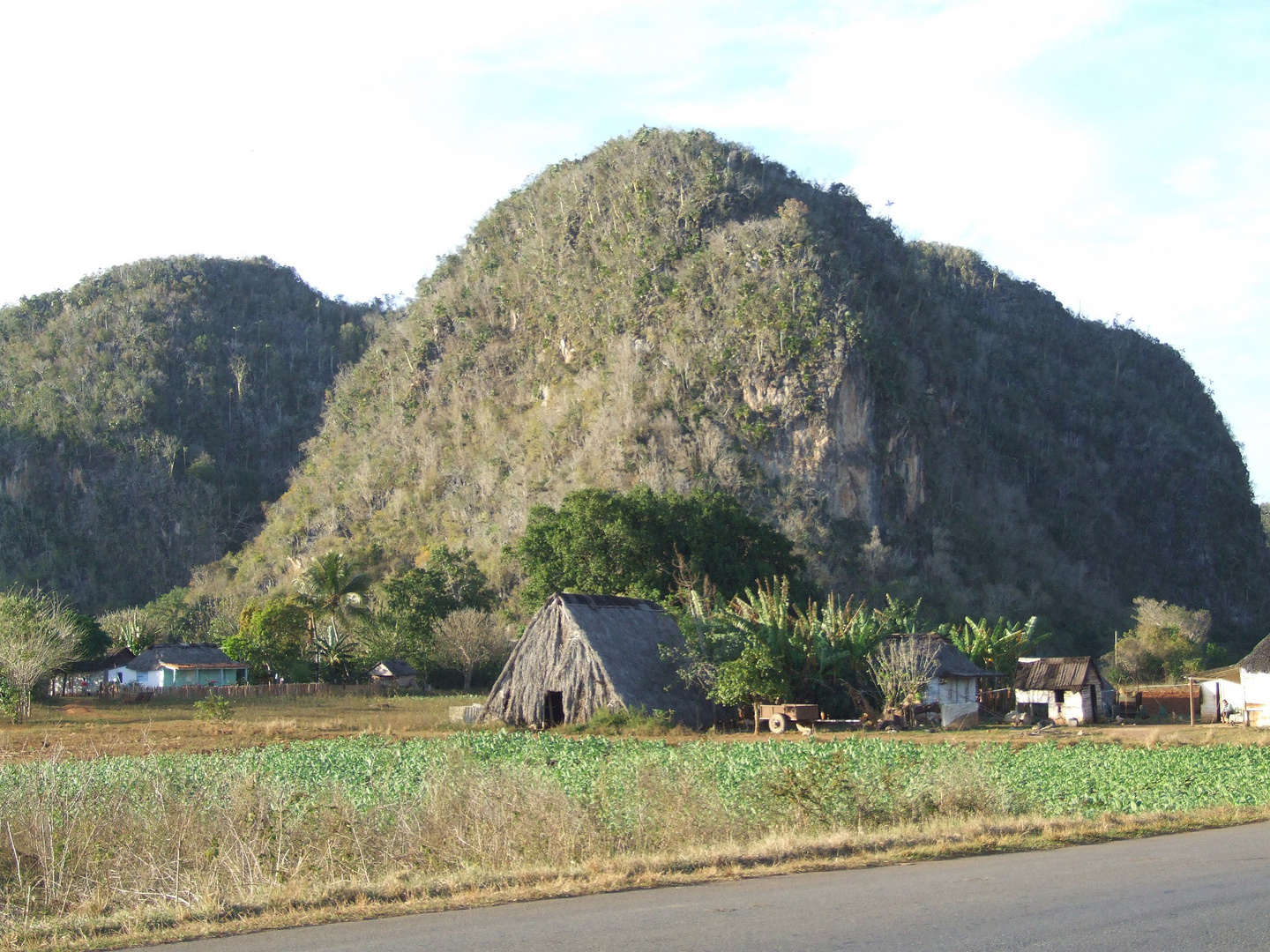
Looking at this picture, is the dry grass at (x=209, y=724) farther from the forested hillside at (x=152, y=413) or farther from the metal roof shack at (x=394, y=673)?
the forested hillside at (x=152, y=413)

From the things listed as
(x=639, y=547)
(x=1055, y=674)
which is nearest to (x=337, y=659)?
(x=639, y=547)

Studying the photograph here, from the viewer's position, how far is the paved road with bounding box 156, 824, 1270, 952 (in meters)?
7.34

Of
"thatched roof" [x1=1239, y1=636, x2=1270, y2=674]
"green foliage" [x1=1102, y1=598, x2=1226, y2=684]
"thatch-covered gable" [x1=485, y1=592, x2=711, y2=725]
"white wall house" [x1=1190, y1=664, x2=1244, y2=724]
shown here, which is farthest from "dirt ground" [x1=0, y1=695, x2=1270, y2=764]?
"green foliage" [x1=1102, y1=598, x2=1226, y2=684]

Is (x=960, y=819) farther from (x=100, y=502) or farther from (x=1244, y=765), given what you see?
(x=100, y=502)

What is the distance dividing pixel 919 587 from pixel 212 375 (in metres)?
76.3

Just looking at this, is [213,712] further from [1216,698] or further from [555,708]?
[1216,698]

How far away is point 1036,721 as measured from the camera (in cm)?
3453

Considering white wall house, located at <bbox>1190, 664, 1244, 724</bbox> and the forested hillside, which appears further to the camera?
the forested hillside

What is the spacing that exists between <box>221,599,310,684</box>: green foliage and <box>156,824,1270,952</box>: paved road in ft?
138

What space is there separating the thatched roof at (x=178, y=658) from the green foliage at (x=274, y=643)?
1730 millimetres

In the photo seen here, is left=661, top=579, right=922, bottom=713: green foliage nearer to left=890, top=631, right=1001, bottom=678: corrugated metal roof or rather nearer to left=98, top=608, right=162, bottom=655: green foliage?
left=890, top=631, right=1001, bottom=678: corrugated metal roof

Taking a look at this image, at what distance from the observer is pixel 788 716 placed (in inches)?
1123

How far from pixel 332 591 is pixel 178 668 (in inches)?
318

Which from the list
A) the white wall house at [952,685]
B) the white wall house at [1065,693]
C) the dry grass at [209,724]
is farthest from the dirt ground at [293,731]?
the white wall house at [1065,693]
